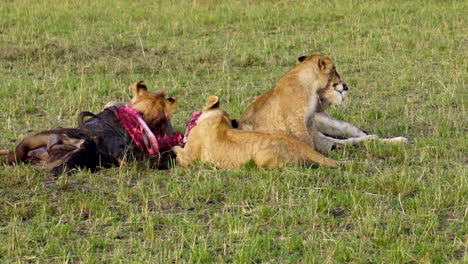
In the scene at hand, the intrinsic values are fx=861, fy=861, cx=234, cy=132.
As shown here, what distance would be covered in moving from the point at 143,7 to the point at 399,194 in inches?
390

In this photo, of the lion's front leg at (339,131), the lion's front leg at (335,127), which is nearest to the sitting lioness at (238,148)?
the lion's front leg at (339,131)

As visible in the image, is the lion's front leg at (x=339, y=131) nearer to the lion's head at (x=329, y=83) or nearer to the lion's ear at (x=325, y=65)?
the lion's head at (x=329, y=83)

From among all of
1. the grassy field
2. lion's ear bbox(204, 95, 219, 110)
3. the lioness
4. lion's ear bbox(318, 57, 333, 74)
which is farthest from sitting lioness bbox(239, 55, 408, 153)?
the lioness

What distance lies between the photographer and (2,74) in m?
10.6

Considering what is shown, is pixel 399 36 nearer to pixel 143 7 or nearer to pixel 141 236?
pixel 143 7

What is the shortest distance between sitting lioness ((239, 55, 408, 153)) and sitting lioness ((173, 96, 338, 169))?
0.59 m

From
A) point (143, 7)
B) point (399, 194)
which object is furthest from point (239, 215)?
point (143, 7)

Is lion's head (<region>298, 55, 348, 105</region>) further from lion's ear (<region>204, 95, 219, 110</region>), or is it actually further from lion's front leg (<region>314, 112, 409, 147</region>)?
lion's ear (<region>204, 95, 219, 110</region>)

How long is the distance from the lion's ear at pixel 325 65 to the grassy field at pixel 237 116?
746mm

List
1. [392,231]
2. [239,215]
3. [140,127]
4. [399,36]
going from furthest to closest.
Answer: [399,36] → [140,127] → [239,215] → [392,231]

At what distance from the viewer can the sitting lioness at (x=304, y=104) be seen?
7207 mm

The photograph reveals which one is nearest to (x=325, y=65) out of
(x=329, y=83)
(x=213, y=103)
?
(x=329, y=83)

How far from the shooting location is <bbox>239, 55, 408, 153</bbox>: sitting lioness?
7.21 meters

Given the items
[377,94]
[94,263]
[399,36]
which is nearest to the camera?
[94,263]
